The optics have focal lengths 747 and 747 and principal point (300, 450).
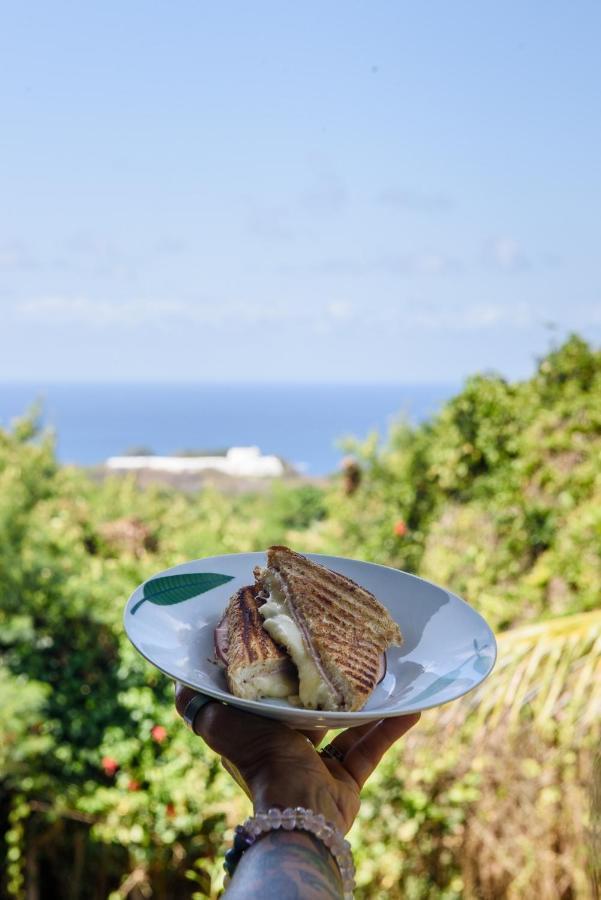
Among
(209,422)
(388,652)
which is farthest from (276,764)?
(209,422)

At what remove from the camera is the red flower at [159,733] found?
3.50 metres

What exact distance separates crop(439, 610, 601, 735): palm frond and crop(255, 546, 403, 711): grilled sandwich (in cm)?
179

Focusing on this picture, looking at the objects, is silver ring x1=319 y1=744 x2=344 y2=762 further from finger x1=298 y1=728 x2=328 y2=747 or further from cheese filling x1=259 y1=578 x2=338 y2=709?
cheese filling x1=259 y1=578 x2=338 y2=709

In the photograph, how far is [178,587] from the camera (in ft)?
3.92

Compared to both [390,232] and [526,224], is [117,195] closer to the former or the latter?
[390,232]

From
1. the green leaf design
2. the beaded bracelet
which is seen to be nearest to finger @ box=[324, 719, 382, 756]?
the beaded bracelet

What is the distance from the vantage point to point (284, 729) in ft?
3.31

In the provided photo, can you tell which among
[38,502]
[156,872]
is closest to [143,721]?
[156,872]

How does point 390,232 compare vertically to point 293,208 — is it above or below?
below

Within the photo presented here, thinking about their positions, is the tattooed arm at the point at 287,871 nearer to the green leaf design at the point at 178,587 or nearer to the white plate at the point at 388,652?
the white plate at the point at 388,652

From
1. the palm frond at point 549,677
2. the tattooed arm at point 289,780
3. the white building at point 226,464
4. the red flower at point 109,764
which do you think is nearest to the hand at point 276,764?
the tattooed arm at point 289,780

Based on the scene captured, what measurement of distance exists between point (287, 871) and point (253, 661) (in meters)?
0.25

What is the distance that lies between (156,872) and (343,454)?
3809 millimetres

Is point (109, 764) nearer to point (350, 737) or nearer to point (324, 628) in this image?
point (350, 737)
